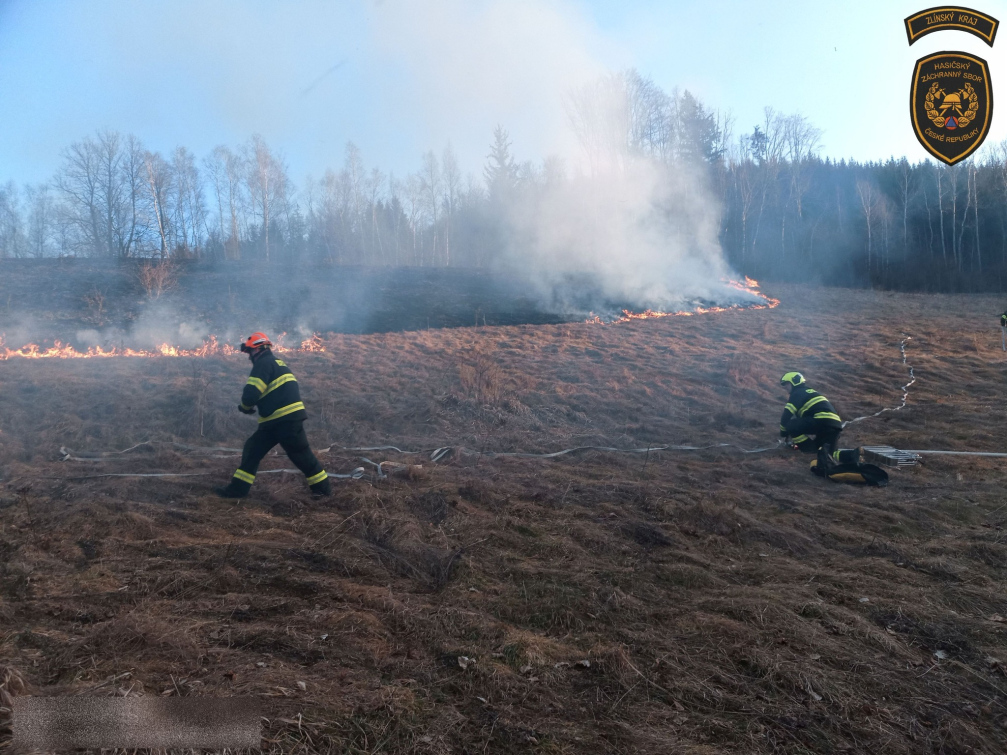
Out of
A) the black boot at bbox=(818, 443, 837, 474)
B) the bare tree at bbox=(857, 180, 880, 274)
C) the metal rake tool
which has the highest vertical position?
the bare tree at bbox=(857, 180, 880, 274)

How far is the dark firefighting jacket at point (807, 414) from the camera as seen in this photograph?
23.6ft

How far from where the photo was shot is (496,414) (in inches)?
400

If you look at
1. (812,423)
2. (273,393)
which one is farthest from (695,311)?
(273,393)

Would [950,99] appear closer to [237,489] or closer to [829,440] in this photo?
[829,440]

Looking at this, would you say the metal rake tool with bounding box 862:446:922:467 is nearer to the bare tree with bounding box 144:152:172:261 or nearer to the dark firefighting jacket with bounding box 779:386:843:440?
the dark firefighting jacket with bounding box 779:386:843:440

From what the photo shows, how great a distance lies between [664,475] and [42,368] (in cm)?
1105

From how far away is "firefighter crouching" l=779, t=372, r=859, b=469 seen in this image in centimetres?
696

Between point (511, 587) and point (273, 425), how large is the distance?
3039mm

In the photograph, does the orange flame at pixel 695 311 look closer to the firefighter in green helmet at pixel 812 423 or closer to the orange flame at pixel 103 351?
the orange flame at pixel 103 351

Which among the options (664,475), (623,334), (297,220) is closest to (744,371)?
(623,334)

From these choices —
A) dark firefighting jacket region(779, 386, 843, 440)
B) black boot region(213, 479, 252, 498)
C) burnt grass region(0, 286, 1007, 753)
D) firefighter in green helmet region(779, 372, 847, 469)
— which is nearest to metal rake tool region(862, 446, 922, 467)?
burnt grass region(0, 286, 1007, 753)

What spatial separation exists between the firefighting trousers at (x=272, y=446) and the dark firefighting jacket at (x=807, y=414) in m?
5.97

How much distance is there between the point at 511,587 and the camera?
3811mm

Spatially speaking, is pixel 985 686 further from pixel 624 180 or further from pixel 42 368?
pixel 624 180
